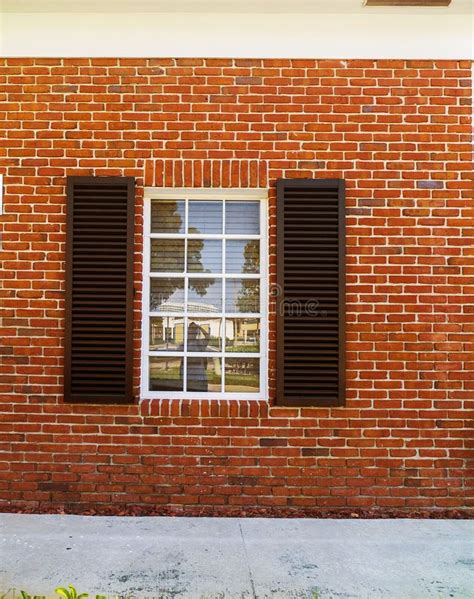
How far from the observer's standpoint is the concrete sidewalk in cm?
317

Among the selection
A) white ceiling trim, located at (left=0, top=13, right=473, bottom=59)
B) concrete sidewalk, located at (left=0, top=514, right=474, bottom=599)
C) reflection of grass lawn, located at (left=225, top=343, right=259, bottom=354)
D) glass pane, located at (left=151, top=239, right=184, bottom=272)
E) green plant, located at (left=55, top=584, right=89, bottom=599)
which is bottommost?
concrete sidewalk, located at (left=0, top=514, right=474, bottom=599)

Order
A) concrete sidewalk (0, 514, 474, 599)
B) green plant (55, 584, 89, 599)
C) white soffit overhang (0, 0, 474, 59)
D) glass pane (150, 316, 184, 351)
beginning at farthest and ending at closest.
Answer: glass pane (150, 316, 184, 351) < white soffit overhang (0, 0, 474, 59) < concrete sidewalk (0, 514, 474, 599) < green plant (55, 584, 89, 599)

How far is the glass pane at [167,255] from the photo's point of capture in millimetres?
4680

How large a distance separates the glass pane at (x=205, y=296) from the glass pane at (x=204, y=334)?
0.37 ft

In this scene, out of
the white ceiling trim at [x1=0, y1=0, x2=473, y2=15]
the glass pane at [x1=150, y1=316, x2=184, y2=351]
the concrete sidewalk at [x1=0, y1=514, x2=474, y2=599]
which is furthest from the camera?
the glass pane at [x1=150, y1=316, x2=184, y2=351]

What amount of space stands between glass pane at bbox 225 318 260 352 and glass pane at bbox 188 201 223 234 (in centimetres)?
87

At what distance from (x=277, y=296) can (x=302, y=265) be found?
1.16 ft

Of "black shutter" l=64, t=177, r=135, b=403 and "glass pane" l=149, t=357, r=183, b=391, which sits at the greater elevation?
"black shutter" l=64, t=177, r=135, b=403

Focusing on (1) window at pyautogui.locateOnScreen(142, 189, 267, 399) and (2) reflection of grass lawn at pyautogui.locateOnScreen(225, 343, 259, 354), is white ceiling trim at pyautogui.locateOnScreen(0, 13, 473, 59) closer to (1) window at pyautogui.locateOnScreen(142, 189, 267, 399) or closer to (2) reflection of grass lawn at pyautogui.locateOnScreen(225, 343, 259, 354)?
(1) window at pyautogui.locateOnScreen(142, 189, 267, 399)

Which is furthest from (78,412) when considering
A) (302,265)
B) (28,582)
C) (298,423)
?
(302,265)

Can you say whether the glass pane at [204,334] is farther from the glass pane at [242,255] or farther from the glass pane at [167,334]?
the glass pane at [242,255]

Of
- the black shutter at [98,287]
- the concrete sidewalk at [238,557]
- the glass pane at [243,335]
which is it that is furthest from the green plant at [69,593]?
the glass pane at [243,335]

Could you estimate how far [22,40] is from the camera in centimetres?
459

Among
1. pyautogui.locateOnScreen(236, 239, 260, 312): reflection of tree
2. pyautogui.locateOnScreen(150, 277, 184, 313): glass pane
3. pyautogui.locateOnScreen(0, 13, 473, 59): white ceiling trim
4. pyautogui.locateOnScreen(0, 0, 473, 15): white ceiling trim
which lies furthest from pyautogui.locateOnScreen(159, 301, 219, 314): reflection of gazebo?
pyautogui.locateOnScreen(0, 0, 473, 15): white ceiling trim
